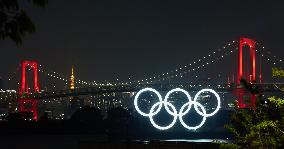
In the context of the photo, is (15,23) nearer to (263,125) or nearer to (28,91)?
(263,125)

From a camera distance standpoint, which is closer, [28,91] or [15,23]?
[15,23]

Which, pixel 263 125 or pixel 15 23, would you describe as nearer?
pixel 15 23

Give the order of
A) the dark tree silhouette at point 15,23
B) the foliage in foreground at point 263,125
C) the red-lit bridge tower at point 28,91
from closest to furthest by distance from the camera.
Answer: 1. the dark tree silhouette at point 15,23
2. the foliage in foreground at point 263,125
3. the red-lit bridge tower at point 28,91

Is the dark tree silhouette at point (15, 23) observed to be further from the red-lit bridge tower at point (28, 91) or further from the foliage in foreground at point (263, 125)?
the red-lit bridge tower at point (28, 91)

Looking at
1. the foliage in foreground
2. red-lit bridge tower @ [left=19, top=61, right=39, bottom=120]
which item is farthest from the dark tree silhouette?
red-lit bridge tower @ [left=19, top=61, right=39, bottom=120]

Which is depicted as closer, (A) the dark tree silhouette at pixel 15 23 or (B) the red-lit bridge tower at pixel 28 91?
(A) the dark tree silhouette at pixel 15 23

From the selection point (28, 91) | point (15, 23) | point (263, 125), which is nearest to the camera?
point (15, 23)

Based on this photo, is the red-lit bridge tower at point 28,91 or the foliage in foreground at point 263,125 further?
the red-lit bridge tower at point 28,91

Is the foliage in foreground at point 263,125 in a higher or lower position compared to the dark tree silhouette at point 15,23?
lower

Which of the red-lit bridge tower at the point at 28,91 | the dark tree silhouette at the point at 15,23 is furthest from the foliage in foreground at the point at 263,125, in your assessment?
the red-lit bridge tower at the point at 28,91

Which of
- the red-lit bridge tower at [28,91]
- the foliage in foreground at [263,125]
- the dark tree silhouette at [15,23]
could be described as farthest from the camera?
the red-lit bridge tower at [28,91]

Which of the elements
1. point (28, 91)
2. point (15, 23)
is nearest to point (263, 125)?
point (15, 23)

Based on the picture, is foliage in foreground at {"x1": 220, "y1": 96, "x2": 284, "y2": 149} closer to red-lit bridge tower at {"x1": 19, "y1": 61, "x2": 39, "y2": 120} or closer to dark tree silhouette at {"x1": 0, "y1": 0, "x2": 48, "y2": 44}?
dark tree silhouette at {"x1": 0, "y1": 0, "x2": 48, "y2": 44}

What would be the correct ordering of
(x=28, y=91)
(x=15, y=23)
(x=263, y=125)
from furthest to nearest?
(x=28, y=91)
(x=263, y=125)
(x=15, y=23)
